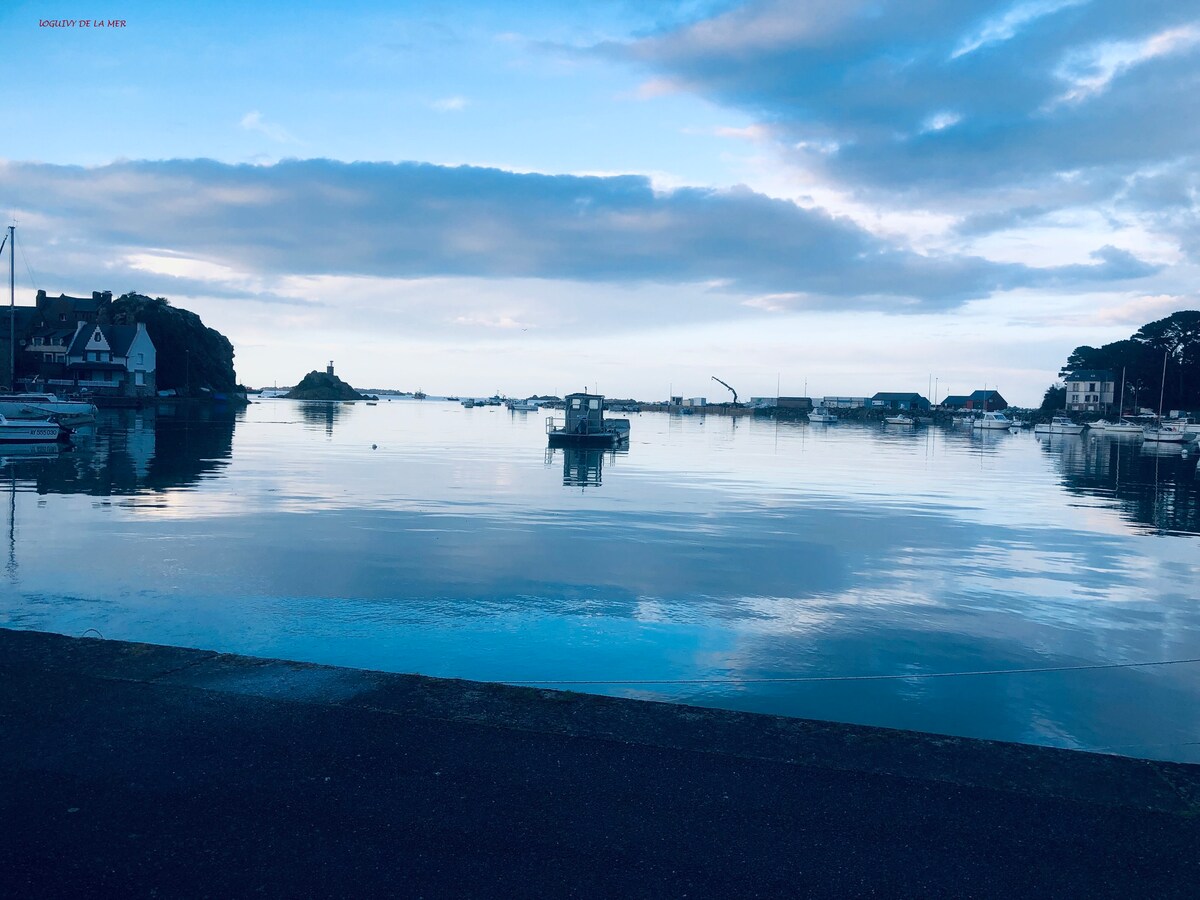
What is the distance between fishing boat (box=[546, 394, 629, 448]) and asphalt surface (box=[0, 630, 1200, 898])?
166 feet

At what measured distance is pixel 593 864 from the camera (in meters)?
4.14

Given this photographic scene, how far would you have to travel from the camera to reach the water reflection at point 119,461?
27.4 m

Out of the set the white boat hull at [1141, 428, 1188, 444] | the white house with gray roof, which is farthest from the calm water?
the white house with gray roof

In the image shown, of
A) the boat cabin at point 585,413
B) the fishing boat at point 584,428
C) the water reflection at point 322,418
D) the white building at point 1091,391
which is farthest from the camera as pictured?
the white building at point 1091,391

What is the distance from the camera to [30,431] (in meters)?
44.3

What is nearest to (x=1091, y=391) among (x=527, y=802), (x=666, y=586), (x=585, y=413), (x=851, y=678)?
(x=585, y=413)

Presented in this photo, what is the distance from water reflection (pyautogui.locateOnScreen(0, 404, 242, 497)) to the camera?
2741cm

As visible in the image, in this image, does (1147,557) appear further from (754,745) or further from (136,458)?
(136,458)

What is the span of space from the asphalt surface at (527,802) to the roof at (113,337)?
109474mm

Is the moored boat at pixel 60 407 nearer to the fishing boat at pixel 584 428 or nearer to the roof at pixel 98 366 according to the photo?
the fishing boat at pixel 584 428

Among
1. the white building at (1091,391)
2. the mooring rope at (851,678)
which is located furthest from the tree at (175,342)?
the white building at (1091,391)

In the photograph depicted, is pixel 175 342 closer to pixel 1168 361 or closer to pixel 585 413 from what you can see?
pixel 585 413

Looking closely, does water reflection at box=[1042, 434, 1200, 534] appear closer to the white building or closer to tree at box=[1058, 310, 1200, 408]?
tree at box=[1058, 310, 1200, 408]

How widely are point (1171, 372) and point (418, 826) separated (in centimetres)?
15918
